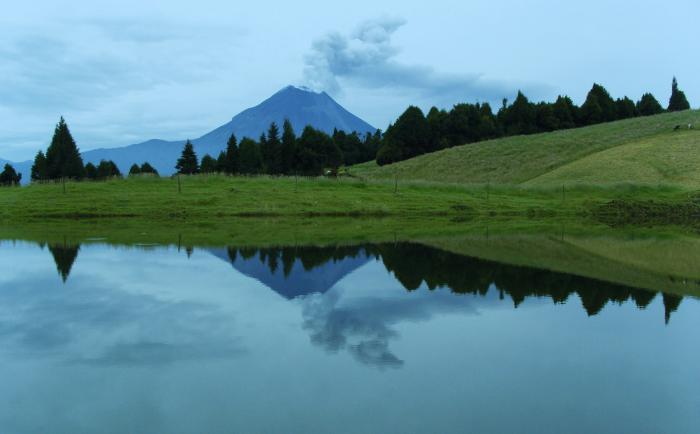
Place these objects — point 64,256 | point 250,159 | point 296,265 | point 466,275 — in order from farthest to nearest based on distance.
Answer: point 250,159 < point 64,256 < point 296,265 < point 466,275

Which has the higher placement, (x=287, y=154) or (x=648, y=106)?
(x=648, y=106)

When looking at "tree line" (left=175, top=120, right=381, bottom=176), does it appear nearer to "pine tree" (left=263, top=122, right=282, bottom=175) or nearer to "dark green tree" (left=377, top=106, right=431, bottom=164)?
"pine tree" (left=263, top=122, right=282, bottom=175)

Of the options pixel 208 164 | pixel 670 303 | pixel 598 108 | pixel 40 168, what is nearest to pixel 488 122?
pixel 598 108

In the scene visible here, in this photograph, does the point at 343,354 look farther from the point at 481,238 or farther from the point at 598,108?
the point at 598,108

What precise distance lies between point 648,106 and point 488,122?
38.0 metres

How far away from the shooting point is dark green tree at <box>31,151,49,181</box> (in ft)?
323

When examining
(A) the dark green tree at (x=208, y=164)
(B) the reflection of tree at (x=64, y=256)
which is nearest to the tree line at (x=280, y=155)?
(A) the dark green tree at (x=208, y=164)

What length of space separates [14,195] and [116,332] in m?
50.3

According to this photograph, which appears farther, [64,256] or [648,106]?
[648,106]

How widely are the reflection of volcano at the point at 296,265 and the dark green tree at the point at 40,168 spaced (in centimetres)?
8608

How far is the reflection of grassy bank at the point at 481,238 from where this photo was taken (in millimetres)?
21656

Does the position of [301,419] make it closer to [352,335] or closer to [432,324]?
[352,335]

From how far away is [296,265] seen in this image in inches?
870

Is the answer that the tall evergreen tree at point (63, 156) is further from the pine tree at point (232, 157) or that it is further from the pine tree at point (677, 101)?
the pine tree at point (677, 101)
